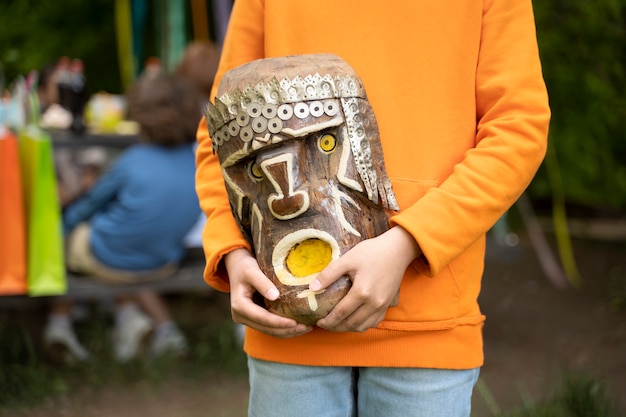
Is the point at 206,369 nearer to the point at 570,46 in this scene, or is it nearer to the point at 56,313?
the point at 56,313

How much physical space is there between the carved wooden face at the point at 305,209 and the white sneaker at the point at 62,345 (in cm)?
262

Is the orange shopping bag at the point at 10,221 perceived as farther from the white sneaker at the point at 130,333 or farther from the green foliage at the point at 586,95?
the green foliage at the point at 586,95

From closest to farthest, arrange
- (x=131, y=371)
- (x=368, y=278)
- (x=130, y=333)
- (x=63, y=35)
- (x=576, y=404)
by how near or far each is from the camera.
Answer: (x=368, y=278) → (x=576, y=404) → (x=131, y=371) → (x=130, y=333) → (x=63, y=35)

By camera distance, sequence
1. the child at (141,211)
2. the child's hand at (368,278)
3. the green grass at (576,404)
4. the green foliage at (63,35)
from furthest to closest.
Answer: the green foliage at (63,35) → the child at (141,211) → the green grass at (576,404) → the child's hand at (368,278)

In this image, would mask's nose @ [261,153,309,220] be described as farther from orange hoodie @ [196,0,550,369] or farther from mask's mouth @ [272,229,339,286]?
orange hoodie @ [196,0,550,369]

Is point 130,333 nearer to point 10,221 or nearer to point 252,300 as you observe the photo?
point 10,221

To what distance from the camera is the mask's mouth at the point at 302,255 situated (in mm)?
1274

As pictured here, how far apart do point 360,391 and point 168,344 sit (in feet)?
8.32

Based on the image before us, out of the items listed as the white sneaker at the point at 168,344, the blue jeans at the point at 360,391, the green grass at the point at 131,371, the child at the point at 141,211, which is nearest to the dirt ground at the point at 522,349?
the green grass at the point at 131,371

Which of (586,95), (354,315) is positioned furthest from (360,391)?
(586,95)

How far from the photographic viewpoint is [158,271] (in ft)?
12.1

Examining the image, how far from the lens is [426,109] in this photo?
140cm

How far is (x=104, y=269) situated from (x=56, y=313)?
0.40 m

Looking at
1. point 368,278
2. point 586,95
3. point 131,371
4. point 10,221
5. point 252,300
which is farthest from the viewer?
point 586,95
